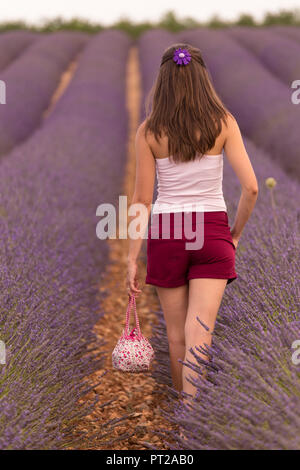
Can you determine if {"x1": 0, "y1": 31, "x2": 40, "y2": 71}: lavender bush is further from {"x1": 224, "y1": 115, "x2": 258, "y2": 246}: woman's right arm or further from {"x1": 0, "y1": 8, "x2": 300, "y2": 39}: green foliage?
{"x1": 224, "y1": 115, "x2": 258, "y2": 246}: woman's right arm

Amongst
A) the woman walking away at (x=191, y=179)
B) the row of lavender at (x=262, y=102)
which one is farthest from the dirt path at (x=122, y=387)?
the row of lavender at (x=262, y=102)

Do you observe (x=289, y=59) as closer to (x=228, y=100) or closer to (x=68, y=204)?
(x=228, y=100)

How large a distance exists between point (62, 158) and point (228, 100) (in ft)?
15.9

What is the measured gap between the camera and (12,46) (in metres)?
17.6

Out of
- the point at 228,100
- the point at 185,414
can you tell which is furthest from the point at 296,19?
the point at 185,414

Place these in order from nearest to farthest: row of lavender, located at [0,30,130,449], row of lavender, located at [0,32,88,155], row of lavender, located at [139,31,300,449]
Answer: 1. row of lavender, located at [139,31,300,449]
2. row of lavender, located at [0,30,130,449]
3. row of lavender, located at [0,32,88,155]

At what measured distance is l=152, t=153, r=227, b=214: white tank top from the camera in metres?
1.83

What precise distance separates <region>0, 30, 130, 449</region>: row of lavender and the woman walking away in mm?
480

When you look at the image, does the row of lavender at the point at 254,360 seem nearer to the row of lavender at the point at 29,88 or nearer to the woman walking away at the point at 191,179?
the woman walking away at the point at 191,179

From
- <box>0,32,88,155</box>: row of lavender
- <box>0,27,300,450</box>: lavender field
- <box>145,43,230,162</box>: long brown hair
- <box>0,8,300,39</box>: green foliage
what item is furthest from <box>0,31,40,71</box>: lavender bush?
<box>145,43,230,162</box>: long brown hair

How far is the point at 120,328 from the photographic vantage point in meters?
3.39

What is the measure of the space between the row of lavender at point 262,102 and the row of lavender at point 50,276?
178cm

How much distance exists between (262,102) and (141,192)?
5768 mm

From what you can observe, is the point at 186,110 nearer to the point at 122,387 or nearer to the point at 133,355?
the point at 133,355
